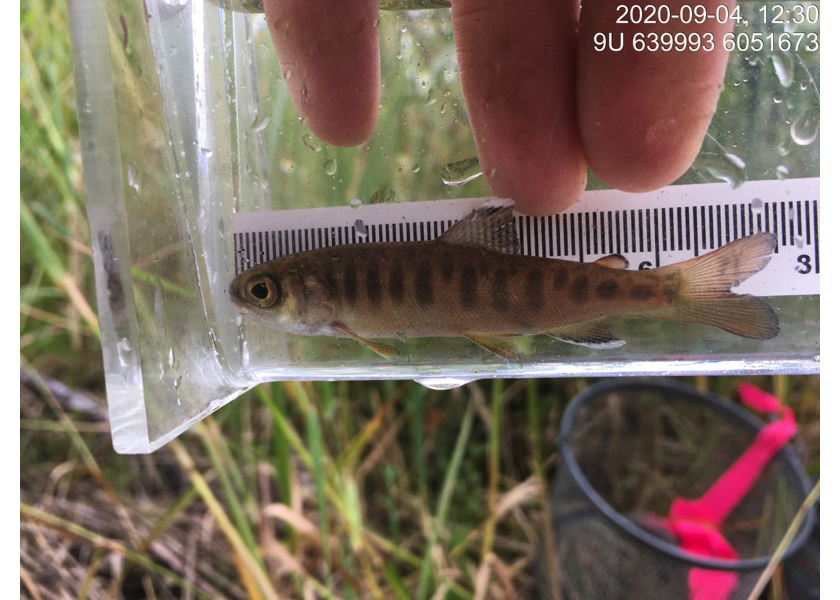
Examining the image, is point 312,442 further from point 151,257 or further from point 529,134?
point 529,134

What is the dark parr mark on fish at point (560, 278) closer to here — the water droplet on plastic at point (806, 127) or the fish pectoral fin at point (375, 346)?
the fish pectoral fin at point (375, 346)

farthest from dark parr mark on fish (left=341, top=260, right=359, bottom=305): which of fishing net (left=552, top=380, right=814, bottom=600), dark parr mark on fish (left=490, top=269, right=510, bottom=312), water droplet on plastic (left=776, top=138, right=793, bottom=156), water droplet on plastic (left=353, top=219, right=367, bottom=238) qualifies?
water droplet on plastic (left=776, top=138, right=793, bottom=156)

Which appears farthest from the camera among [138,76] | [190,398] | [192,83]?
[192,83]

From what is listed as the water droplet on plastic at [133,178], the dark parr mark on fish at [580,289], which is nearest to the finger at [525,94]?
the dark parr mark on fish at [580,289]

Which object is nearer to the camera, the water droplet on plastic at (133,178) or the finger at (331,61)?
the water droplet on plastic at (133,178)

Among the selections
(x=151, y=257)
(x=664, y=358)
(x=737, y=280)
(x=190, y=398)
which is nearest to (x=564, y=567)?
(x=664, y=358)

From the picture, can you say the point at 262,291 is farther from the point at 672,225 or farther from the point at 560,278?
the point at 672,225

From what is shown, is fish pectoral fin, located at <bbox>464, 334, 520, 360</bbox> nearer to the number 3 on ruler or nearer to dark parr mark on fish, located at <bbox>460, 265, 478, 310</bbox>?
dark parr mark on fish, located at <bbox>460, 265, 478, 310</bbox>
